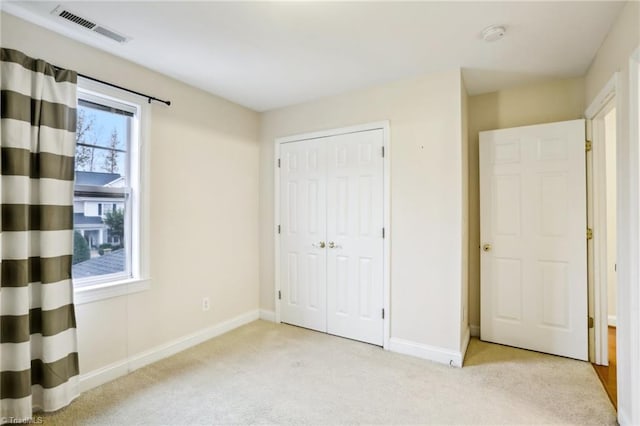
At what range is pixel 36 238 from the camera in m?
1.95

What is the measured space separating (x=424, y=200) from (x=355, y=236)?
0.76 m

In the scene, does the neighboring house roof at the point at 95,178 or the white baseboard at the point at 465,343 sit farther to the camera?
the white baseboard at the point at 465,343

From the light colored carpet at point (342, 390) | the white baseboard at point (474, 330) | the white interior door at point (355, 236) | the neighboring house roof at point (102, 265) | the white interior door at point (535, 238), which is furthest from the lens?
the white baseboard at point (474, 330)

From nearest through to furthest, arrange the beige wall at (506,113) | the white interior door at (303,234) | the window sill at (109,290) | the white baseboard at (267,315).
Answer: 1. the window sill at (109,290)
2. the beige wall at (506,113)
3. the white interior door at (303,234)
4. the white baseboard at (267,315)

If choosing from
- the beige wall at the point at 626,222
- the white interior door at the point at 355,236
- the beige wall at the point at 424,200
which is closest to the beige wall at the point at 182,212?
the white interior door at the point at 355,236

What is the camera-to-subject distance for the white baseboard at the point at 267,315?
145 inches

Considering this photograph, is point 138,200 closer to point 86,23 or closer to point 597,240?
point 86,23

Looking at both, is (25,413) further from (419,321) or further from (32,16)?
(419,321)

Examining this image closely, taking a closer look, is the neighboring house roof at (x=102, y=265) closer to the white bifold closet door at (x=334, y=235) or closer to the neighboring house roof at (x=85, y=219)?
the neighboring house roof at (x=85, y=219)

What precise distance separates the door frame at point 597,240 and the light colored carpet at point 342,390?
0.77 feet

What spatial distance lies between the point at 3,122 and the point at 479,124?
371cm

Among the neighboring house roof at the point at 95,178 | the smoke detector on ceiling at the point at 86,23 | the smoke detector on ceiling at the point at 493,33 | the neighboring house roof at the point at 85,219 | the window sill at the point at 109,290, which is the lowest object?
the window sill at the point at 109,290

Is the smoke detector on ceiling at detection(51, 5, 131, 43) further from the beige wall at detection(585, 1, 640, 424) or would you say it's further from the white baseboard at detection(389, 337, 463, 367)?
the white baseboard at detection(389, 337, 463, 367)

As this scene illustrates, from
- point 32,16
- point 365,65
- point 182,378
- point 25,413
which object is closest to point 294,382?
point 182,378
